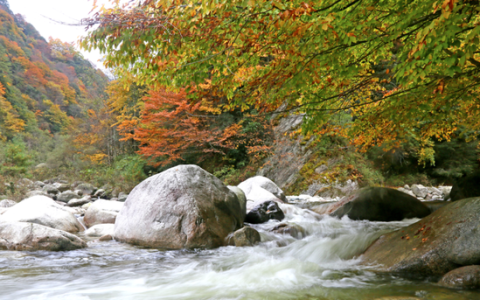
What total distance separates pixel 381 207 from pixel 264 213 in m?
3.07

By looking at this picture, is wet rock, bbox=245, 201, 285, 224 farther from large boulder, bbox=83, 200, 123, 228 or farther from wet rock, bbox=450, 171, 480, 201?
wet rock, bbox=450, 171, 480, 201

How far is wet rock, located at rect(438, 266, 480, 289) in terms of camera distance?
2.73 m

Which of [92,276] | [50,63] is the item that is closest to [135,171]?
[92,276]

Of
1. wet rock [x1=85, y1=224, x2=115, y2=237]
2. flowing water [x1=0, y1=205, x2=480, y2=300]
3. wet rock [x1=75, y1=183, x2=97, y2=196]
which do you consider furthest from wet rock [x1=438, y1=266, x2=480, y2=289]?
wet rock [x1=75, y1=183, x2=97, y2=196]

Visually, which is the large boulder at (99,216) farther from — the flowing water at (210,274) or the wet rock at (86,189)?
the wet rock at (86,189)

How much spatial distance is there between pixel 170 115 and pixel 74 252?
9840 mm

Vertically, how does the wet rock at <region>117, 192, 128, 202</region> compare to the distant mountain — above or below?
below

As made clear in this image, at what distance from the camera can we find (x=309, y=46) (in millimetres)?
3248

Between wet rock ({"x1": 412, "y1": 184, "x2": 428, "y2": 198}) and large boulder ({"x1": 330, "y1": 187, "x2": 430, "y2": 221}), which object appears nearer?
large boulder ({"x1": 330, "y1": 187, "x2": 430, "y2": 221})

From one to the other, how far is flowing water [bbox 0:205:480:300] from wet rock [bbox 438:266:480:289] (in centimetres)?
14

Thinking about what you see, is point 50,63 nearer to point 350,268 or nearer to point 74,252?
point 74,252

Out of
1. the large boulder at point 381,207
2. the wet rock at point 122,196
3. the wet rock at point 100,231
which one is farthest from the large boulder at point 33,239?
the wet rock at point 122,196

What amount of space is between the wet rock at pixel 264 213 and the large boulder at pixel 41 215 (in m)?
4.17

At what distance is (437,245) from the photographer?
10.8ft
